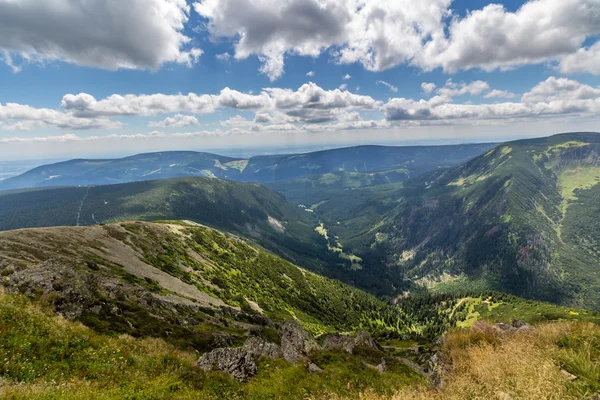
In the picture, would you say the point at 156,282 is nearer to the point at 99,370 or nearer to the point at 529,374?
the point at 99,370

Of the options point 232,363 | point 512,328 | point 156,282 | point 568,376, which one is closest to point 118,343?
point 232,363

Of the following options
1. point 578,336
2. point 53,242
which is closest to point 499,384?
point 578,336

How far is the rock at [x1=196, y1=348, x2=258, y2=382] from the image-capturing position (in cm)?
2459

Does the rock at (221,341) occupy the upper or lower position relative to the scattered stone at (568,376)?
lower

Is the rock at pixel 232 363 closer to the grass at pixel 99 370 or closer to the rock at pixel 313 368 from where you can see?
the grass at pixel 99 370

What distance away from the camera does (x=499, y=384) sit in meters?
13.1

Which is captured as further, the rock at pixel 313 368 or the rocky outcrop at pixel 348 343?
the rocky outcrop at pixel 348 343

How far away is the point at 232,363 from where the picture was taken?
25.5 m

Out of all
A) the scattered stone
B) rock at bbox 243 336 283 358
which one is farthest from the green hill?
rock at bbox 243 336 283 358

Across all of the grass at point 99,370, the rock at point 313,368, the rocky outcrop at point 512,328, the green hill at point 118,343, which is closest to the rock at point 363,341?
the green hill at point 118,343

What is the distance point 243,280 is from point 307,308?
1716 inches

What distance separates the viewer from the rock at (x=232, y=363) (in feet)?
80.7

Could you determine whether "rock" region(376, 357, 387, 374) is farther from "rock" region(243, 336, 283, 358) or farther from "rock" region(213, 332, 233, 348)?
"rock" region(213, 332, 233, 348)

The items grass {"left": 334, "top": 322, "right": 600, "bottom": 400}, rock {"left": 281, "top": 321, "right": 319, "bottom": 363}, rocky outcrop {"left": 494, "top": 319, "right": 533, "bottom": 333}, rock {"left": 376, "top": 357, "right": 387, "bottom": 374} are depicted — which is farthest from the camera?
rock {"left": 376, "top": 357, "right": 387, "bottom": 374}
